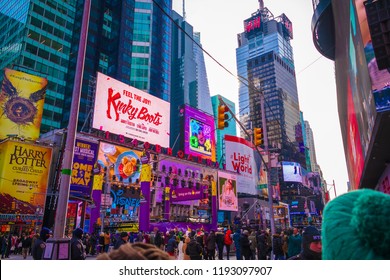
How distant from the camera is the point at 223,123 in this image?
15.2 metres

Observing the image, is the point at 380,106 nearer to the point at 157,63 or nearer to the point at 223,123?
the point at 223,123

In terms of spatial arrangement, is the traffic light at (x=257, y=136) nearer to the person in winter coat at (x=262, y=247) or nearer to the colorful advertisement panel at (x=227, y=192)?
the person in winter coat at (x=262, y=247)

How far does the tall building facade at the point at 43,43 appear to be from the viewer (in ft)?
220

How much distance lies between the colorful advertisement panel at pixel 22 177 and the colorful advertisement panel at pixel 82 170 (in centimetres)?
385

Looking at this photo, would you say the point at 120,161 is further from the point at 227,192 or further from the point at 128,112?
the point at 227,192

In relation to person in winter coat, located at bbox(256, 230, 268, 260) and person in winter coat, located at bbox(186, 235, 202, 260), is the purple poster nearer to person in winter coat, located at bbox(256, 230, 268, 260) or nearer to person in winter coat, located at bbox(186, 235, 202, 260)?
person in winter coat, located at bbox(256, 230, 268, 260)

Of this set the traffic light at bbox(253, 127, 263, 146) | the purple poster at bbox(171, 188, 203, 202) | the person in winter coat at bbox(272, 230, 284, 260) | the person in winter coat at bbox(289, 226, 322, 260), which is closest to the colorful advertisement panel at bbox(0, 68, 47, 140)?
the purple poster at bbox(171, 188, 203, 202)

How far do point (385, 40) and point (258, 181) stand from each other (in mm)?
75011

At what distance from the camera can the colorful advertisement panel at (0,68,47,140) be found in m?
37.8

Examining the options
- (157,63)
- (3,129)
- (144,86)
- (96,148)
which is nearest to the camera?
(3,129)

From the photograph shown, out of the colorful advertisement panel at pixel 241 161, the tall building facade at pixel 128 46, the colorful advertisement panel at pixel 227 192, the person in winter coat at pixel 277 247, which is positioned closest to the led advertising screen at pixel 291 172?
the colorful advertisement panel at pixel 241 161

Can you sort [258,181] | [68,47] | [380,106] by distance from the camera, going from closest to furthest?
[380,106] < [68,47] < [258,181]

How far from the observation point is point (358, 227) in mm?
1385
